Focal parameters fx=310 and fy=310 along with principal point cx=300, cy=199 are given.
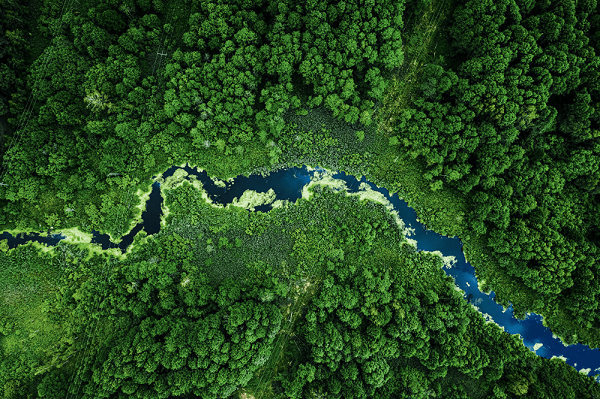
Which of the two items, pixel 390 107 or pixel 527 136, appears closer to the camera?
pixel 527 136

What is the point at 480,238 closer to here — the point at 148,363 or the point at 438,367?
the point at 438,367

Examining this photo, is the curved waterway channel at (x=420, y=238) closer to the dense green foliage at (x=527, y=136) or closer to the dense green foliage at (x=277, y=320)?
the dense green foliage at (x=277, y=320)

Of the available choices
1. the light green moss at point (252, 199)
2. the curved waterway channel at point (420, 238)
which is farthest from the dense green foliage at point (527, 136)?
the light green moss at point (252, 199)

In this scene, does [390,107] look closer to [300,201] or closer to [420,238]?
[300,201]

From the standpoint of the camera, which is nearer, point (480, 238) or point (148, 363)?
point (148, 363)

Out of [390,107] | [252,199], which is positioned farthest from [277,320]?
[390,107]

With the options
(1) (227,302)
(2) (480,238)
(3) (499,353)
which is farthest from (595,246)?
(1) (227,302)
